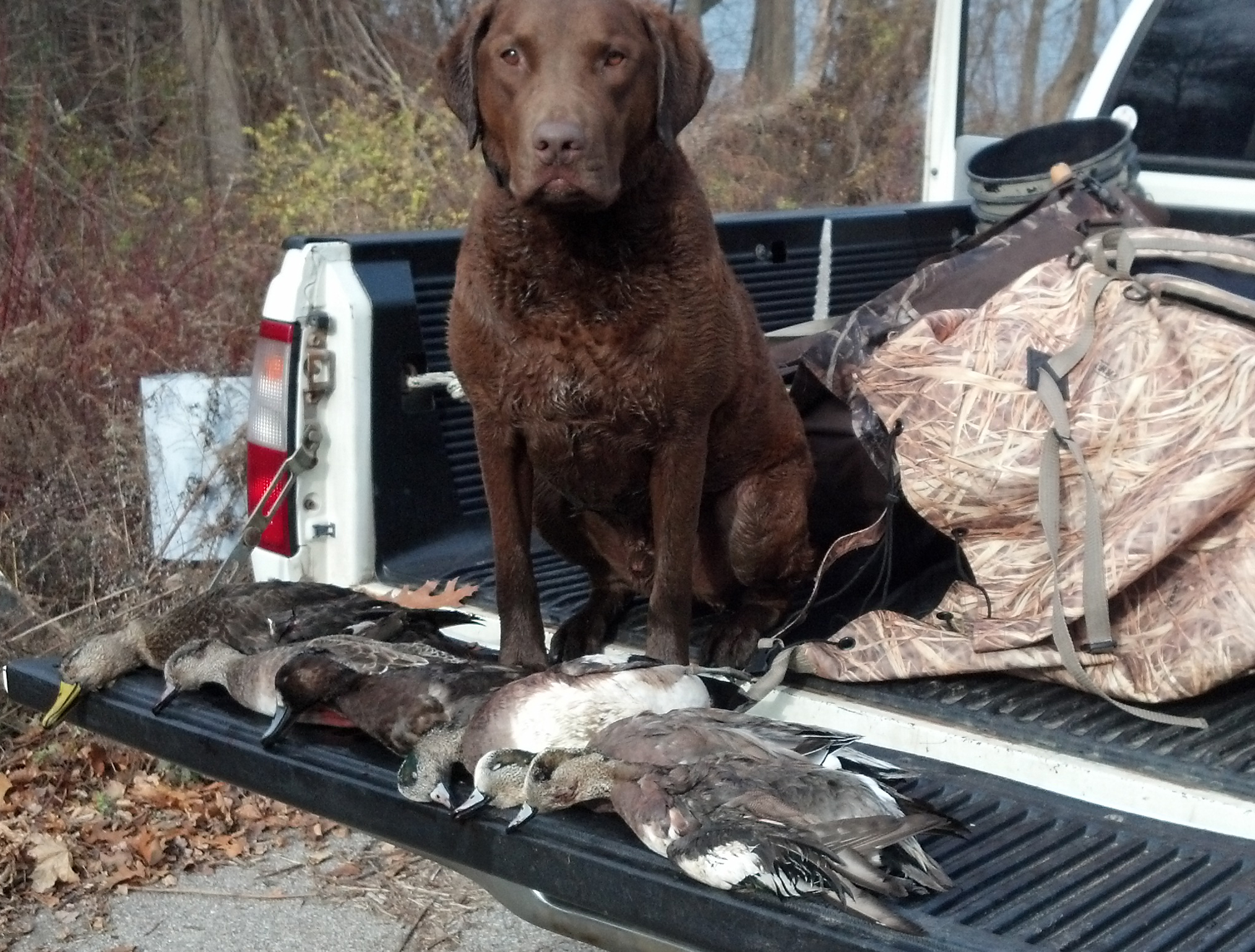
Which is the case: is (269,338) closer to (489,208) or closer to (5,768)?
(489,208)

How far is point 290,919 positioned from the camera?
4043 mm

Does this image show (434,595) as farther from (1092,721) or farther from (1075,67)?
(1075,67)

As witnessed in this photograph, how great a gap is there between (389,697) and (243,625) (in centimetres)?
57

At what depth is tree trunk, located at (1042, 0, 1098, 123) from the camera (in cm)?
504

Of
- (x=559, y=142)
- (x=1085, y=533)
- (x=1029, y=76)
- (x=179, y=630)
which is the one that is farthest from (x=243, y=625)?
(x=1029, y=76)

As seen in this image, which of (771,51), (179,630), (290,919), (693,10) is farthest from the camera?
(771,51)

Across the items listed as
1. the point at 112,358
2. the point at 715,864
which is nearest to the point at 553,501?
the point at 715,864

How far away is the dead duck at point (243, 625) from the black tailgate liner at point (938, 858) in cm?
29

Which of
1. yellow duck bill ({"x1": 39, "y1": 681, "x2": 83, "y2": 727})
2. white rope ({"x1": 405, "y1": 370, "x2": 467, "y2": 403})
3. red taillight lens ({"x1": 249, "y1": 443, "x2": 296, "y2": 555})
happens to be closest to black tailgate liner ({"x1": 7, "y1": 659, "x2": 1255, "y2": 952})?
yellow duck bill ({"x1": 39, "y1": 681, "x2": 83, "y2": 727})

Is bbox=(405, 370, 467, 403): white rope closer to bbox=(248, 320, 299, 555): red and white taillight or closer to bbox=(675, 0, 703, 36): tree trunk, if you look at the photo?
bbox=(248, 320, 299, 555): red and white taillight

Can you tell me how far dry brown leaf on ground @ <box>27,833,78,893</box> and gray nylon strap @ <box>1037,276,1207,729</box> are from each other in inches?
112

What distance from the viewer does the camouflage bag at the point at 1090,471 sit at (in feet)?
8.61

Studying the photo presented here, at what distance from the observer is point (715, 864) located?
2027 millimetres

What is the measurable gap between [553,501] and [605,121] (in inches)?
40.3
